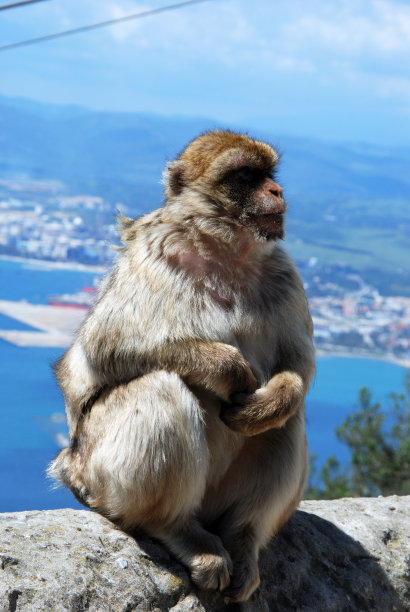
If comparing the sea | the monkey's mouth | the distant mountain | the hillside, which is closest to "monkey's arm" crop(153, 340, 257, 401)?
the monkey's mouth

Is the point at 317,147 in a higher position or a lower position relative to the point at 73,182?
higher

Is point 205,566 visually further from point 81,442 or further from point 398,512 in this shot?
point 398,512

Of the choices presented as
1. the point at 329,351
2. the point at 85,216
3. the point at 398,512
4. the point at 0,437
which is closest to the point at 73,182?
the point at 85,216

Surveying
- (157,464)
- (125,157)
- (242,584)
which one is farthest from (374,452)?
(125,157)

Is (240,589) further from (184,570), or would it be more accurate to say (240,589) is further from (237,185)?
(237,185)

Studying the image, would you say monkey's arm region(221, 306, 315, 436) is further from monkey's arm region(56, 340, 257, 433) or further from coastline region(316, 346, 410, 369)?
coastline region(316, 346, 410, 369)
